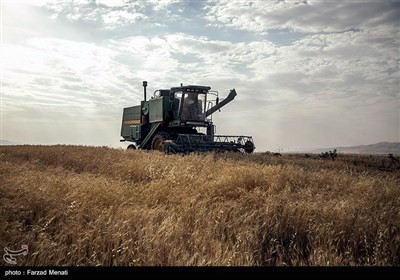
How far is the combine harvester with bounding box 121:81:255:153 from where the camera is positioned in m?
16.8

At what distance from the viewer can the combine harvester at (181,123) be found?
55.0 feet

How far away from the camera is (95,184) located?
6.05 m

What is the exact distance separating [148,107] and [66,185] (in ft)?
51.4

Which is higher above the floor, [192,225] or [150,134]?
[150,134]

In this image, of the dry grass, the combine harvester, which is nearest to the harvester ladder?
the combine harvester

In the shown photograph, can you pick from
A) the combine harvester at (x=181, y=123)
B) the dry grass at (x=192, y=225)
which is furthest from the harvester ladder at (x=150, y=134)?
the dry grass at (x=192, y=225)

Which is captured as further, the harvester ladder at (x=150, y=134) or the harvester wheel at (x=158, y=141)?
the harvester ladder at (x=150, y=134)

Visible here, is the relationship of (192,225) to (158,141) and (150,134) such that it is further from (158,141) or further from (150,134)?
(150,134)

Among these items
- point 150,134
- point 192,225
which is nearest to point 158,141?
point 150,134

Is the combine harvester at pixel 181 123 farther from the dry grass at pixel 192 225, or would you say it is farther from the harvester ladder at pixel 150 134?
the dry grass at pixel 192 225

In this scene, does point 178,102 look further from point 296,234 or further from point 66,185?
point 296,234

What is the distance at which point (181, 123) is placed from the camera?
1834cm

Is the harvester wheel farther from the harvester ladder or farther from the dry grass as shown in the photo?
the dry grass
